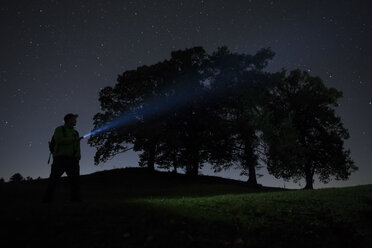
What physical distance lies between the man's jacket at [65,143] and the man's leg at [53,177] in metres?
0.31

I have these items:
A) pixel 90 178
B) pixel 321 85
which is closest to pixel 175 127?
pixel 90 178

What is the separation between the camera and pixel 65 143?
9141 mm

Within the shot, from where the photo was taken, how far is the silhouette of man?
8898 mm

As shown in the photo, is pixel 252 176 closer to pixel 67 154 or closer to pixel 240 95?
pixel 240 95

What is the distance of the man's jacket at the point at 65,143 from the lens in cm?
902

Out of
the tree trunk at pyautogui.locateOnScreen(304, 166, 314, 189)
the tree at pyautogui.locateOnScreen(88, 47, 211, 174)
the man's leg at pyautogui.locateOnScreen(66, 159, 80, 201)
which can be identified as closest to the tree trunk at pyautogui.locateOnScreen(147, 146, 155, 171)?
the tree at pyautogui.locateOnScreen(88, 47, 211, 174)

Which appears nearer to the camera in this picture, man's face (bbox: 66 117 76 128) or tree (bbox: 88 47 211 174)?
man's face (bbox: 66 117 76 128)

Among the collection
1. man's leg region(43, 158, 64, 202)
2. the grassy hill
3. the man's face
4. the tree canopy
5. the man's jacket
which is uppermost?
the tree canopy

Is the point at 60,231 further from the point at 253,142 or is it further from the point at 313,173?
the point at 313,173

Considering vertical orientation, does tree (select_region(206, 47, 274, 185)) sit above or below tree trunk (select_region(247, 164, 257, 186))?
above

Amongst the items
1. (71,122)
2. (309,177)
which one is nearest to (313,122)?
(309,177)

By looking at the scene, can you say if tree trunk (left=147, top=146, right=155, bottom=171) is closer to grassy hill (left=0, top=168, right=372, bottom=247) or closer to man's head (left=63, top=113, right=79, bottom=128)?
man's head (left=63, top=113, right=79, bottom=128)

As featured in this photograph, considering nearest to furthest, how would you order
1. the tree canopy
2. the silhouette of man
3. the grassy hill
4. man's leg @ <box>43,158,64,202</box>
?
the grassy hill, man's leg @ <box>43,158,64,202</box>, the silhouette of man, the tree canopy

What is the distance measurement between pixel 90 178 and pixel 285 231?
79.9 ft
